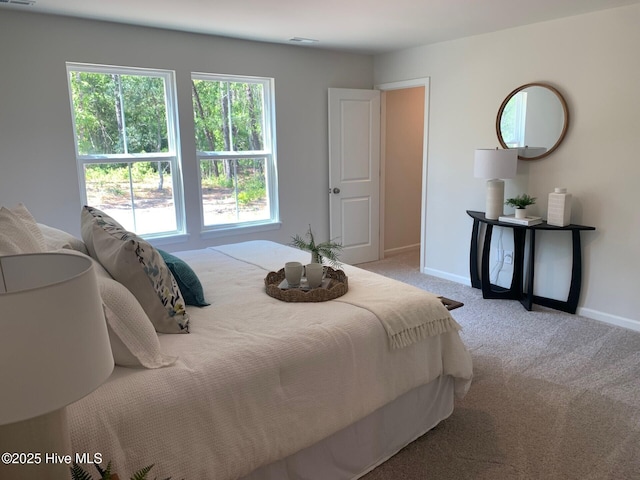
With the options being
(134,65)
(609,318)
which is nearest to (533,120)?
(609,318)

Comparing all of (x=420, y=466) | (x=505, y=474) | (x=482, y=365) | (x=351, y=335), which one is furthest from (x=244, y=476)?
(x=482, y=365)

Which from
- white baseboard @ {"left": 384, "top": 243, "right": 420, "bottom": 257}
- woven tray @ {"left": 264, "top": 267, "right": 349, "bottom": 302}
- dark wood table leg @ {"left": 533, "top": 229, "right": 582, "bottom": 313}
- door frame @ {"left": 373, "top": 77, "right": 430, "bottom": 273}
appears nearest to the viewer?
woven tray @ {"left": 264, "top": 267, "right": 349, "bottom": 302}

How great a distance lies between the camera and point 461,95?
4543 mm

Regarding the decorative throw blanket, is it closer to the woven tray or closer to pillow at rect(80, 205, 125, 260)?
the woven tray

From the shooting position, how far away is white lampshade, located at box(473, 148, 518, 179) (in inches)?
152

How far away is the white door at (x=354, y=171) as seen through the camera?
5.20 metres

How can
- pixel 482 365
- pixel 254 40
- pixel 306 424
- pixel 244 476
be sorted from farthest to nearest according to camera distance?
pixel 254 40 < pixel 482 365 < pixel 306 424 < pixel 244 476

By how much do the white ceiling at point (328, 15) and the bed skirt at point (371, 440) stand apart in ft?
8.62

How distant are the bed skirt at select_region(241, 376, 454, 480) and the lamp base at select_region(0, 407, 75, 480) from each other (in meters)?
0.82

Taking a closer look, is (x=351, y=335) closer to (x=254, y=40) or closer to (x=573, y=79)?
(x=573, y=79)

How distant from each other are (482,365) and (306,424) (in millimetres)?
1707

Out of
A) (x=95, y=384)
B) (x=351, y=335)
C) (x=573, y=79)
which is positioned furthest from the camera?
(x=573, y=79)

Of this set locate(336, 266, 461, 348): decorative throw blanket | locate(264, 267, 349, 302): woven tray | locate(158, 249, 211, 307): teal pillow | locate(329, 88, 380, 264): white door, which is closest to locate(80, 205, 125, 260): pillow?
locate(158, 249, 211, 307): teal pillow

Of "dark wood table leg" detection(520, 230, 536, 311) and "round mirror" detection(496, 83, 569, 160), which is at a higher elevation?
"round mirror" detection(496, 83, 569, 160)
